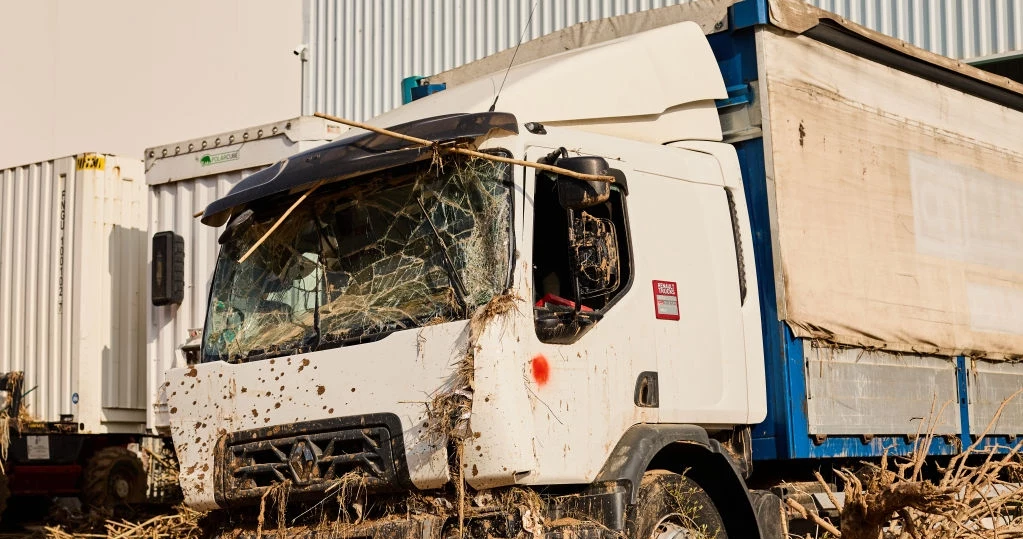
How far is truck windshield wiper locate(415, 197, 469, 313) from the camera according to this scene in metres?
5.44

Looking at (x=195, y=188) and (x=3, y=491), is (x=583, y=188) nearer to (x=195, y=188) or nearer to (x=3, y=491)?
(x=195, y=188)

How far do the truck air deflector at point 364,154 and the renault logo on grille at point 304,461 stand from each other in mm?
1273

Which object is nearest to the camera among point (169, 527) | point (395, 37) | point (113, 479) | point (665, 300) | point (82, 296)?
point (665, 300)

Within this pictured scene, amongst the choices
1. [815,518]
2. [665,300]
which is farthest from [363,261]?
[815,518]

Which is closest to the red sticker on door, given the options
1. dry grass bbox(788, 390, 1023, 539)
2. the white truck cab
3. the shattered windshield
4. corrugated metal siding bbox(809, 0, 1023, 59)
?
the white truck cab

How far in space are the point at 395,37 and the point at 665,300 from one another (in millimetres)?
12447

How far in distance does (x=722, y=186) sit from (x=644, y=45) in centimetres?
→ 88

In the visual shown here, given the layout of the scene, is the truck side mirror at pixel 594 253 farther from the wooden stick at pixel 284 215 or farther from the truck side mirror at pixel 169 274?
the truck side mirror at pixel 169 274

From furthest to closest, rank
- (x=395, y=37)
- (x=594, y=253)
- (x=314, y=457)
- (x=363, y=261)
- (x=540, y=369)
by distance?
(x=395, y=37), (x=363, y=261), (x=314, y=457), (x=594, y=253), (x=540, y=369)

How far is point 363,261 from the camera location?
19.4 ft

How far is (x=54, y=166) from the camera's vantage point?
12227mm

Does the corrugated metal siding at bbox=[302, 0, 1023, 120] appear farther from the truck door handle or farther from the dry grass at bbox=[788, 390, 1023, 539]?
the truck door handle

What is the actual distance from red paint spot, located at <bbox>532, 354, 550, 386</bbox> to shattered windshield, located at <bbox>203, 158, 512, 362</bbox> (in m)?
0.34

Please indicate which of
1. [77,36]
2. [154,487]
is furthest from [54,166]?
[77,36]
